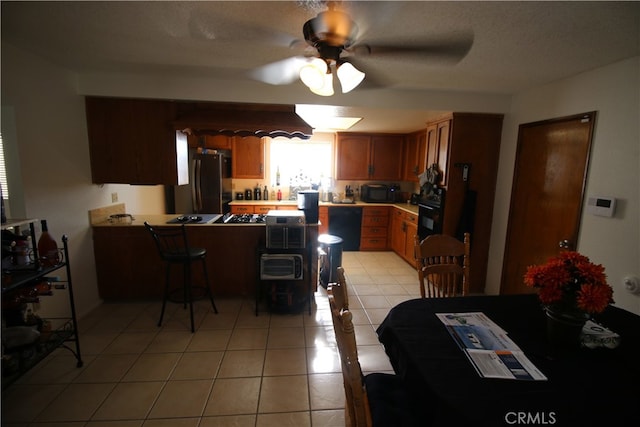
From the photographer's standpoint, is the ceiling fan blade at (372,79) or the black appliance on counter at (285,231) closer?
the ceiling fan blade at (372,79)

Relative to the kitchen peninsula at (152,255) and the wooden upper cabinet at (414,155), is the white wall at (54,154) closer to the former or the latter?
the kitchen peninsula at (152,255)

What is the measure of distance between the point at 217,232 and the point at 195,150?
1.78 metres

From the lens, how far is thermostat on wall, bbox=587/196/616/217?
202cm

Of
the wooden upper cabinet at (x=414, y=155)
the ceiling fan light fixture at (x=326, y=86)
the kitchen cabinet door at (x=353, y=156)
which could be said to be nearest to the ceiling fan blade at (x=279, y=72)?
the ceiling fan light fixture at (x=326, y=86)

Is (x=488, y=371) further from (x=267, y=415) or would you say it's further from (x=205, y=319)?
(x=205, y=319)

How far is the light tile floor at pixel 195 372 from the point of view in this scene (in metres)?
1.69

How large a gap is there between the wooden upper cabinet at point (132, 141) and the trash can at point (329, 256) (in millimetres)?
1804

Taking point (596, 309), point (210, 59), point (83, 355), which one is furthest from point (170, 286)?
point (596, 309)

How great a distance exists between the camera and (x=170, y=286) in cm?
307

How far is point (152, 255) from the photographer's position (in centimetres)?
299

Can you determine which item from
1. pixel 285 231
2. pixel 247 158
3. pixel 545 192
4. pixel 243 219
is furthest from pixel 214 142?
pixel 545 192

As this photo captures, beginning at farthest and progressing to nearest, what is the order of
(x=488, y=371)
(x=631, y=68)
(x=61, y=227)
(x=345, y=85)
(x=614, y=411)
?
(x=61, y=227), (x=631, y=68), (x=345, y=85), (x=488, y=371), (x=614, y=411)

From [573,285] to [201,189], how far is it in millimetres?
4181

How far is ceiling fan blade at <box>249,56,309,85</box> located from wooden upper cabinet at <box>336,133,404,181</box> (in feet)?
8.40
